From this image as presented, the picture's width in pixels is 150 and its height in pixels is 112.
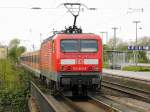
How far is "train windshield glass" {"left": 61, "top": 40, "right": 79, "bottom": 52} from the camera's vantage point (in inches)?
782

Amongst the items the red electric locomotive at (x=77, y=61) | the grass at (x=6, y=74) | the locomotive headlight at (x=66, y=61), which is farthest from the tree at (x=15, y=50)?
the locomotive headlight at (x=66, y=61)

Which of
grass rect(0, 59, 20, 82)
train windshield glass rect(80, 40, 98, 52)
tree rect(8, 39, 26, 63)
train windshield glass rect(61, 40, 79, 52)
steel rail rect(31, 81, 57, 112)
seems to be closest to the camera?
steel rail rect(31, 81, 57, 112)

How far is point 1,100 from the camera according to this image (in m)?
24.8

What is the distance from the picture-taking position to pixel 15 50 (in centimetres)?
12469

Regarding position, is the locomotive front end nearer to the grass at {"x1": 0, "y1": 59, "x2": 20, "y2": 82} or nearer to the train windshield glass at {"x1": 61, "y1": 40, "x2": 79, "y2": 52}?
the train windshield glass at {"x1": 61, "y1": 40, "x2": 79, "y2": 52}

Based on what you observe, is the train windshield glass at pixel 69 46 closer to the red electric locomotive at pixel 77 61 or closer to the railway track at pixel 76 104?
the red electric locomotive at pixel 77 61

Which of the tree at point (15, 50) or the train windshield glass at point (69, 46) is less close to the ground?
the tree at point (15, 50)

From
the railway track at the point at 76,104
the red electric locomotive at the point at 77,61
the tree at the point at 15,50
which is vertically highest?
the tree at the point at 15,50

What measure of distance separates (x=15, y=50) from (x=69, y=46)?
106 metres

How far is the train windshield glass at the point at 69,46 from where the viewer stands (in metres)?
19.9

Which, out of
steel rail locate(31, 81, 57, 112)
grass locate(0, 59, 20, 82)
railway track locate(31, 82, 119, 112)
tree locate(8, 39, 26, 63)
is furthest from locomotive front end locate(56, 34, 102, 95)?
tree locate(8, 39, 26, 63)

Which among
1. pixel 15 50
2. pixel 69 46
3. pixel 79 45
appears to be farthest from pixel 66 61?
pixel 15 50

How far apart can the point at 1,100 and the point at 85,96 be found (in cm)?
589

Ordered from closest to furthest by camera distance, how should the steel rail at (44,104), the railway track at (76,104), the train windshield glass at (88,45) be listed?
the steel rail at (44,104) → the railway track at (76,104) → the train windshield glass at (88,45)
